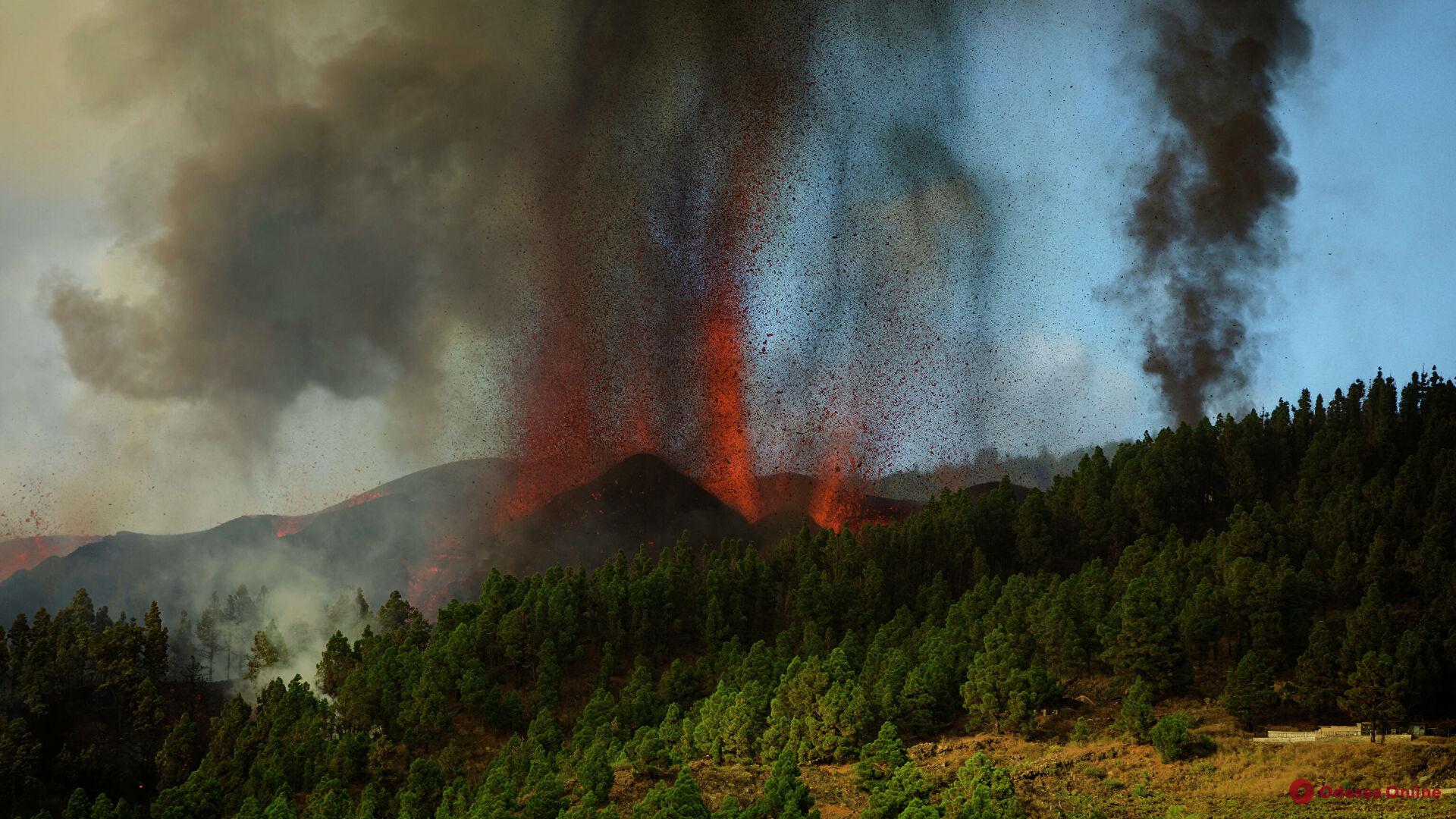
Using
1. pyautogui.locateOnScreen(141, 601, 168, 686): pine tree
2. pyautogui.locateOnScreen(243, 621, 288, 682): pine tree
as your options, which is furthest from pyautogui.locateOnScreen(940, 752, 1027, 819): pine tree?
pyautogui.locateOnScreen(243, 621, 288, 682): pine tree

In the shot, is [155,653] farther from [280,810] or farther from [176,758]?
[280,810]

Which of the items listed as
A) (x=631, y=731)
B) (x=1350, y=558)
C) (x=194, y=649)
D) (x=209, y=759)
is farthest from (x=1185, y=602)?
(x=194, y=649)

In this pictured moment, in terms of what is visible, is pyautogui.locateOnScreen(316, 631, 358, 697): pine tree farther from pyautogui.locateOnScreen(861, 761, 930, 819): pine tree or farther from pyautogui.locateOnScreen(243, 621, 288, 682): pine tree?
pyautogui.locateOnScreen(861, 761, 930, 819): pine tree

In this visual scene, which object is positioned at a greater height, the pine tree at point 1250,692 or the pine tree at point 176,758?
the pine tree at point 176,758

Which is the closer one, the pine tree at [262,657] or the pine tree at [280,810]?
the pine tree at [280,810]

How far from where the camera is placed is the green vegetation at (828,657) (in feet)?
360

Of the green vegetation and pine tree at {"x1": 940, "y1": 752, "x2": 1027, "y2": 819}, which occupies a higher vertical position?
the green vegetation

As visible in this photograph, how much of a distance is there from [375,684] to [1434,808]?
9146 centimetres

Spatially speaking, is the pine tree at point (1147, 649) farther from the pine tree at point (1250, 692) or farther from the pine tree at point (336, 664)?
the pine tree at point (336, 664)

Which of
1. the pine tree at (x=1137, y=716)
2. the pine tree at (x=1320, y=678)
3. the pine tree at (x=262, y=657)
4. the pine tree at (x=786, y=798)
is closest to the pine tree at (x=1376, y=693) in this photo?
the pine tree at (x=1320, y=678)

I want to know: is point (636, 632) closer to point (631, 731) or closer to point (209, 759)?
point (631, 731)

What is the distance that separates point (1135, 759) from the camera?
105m

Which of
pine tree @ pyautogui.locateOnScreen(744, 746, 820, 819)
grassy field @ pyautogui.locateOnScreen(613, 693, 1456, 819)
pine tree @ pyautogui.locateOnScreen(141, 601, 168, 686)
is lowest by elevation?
grassy field @ pyautogui.locateOnScreen(613, 693, 1456, 819)

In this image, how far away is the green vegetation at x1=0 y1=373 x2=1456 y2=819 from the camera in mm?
109812
